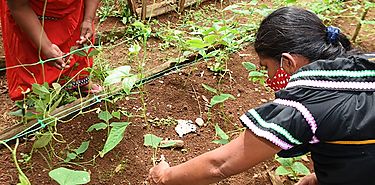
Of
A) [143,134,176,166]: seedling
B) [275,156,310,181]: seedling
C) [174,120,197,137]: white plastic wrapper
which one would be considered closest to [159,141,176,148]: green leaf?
[143,134,176,166]: seedling

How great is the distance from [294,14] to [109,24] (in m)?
2.22

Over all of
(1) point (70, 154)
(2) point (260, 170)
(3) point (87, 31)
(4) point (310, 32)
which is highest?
(4) point (310, 32)

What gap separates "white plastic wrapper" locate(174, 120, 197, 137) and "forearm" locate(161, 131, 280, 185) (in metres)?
0.81

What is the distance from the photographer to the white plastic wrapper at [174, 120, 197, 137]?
7.31 feet

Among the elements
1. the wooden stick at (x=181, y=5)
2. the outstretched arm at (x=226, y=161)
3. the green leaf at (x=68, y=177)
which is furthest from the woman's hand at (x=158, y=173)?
the wooden stick at (x=181, y=5)

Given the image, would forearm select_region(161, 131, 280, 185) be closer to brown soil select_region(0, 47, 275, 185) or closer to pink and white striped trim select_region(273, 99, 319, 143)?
pink and white striped trim select_region(273, 99, 319, 143)

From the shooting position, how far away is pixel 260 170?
2092mm

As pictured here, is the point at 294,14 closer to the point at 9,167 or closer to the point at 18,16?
Answer: the point at 18,16

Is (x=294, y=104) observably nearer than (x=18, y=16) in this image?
Yes

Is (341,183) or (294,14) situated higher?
(294,14)

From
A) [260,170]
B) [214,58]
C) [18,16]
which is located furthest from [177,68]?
[18,16]

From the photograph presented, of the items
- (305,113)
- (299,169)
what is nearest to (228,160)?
(305,113)

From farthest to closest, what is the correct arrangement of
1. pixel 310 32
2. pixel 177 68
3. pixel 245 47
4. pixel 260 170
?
pixel 245 47
pixel 177 68
pixel 260 170
pixel 310 32

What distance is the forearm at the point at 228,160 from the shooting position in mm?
1224
